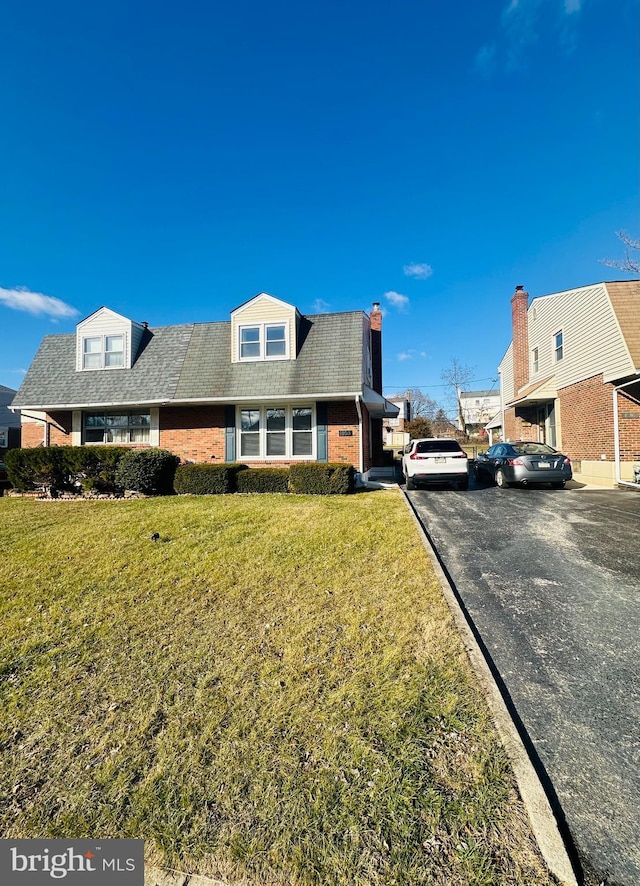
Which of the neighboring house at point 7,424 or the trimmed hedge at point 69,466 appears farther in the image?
the neighboring house at point 7,424

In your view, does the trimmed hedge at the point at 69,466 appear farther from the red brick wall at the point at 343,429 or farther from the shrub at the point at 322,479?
the red brick wall at the point at 343,429

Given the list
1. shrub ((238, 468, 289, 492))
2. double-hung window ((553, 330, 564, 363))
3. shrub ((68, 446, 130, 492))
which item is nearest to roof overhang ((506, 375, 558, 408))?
double-hung window ((553, 330, 564, 363))

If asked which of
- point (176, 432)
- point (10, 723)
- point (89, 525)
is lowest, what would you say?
point (10, 723)

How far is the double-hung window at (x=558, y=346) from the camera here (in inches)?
627

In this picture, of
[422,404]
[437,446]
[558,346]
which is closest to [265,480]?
[437,446]

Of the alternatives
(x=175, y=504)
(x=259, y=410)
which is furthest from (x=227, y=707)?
(x=259, y=410)

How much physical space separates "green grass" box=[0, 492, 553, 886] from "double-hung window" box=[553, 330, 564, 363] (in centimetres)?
1462

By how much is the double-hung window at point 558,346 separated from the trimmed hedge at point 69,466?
16.8 meters

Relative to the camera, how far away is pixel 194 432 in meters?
13.7

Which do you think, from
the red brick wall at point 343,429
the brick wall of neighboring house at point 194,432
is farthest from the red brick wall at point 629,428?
the brick wall of neighboring house at point 194,432

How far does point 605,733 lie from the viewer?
2428 millimetres

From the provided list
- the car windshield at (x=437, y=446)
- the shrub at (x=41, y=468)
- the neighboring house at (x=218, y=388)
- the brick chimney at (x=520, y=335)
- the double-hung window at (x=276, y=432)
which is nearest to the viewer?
the car windshield at (x=437, y=446)

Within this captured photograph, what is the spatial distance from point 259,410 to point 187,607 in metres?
9.55

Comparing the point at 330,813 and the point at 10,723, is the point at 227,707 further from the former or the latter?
the point at 10,723
